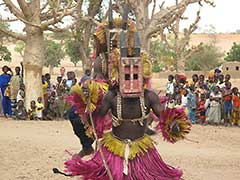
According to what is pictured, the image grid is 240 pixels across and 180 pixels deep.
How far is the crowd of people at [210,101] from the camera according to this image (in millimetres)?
12508

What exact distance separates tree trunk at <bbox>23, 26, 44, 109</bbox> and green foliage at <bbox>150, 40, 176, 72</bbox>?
68.6 ft

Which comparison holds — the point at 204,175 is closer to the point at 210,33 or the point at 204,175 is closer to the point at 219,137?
the point at 219,137

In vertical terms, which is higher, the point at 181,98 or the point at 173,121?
the point at 173,121

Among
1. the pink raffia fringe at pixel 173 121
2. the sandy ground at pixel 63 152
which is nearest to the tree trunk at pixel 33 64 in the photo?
the sandy ground at pixel 63 152

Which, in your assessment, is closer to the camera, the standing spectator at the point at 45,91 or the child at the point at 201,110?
the child at the point at 201,110

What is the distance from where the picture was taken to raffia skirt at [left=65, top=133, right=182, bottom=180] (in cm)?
477

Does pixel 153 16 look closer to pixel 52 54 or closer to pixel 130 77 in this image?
pixel 130 77

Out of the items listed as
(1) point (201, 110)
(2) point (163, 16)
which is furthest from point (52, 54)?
(1) point (201, 110)

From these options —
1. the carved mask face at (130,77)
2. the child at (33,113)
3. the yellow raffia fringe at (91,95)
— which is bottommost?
the child at (33,113)

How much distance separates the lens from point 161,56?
157 feet

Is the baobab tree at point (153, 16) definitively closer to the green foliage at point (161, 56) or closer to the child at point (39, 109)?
the child at point (39, 109)

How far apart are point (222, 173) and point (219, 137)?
358 cm

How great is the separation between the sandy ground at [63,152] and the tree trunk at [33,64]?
186 centimetres

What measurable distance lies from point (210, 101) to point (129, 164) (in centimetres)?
811
